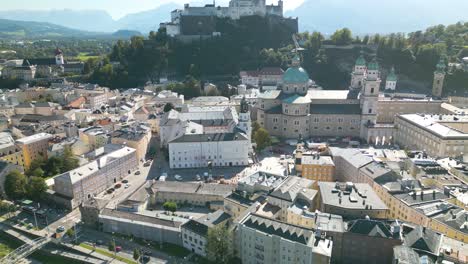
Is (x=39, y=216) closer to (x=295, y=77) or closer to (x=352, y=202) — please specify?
(x=352, y=202)

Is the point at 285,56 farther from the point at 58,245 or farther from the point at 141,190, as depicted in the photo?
the point at 58,245

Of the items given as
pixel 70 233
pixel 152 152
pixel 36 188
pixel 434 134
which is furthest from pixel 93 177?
pixel 434 134

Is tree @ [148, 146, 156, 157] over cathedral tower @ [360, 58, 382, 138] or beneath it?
beneath

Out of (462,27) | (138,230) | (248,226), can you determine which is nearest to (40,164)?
(138,230)

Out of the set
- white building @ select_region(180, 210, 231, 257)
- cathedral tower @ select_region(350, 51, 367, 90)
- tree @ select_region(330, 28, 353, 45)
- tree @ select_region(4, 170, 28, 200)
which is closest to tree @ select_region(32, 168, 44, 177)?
tree @ select_region(4, 170, 28, 200)

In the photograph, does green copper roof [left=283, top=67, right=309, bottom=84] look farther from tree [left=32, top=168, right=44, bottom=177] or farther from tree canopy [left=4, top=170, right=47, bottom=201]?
tree canopy [left=4, top=170, right=47, bottom=201]

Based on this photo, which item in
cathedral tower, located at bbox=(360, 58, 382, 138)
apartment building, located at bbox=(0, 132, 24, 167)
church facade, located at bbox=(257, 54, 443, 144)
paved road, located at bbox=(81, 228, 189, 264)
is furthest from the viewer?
church facade, located at bbox=(257, 54, 443, 144)
